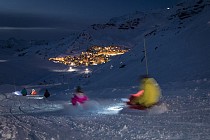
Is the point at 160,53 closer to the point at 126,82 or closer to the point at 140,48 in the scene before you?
the point at 126,82

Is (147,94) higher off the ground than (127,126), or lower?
higher

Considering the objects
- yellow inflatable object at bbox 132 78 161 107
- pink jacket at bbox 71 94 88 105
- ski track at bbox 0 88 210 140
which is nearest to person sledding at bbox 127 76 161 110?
yellow inflatable object at bbox 132 78 161 107

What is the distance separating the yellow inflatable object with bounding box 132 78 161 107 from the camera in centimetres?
1429

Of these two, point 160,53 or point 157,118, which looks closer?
point 157,118

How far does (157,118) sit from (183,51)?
23794mm

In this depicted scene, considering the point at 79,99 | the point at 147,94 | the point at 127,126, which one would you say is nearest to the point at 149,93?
the point at 147,94

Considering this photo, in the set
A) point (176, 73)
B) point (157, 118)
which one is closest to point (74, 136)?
point (157, 118)

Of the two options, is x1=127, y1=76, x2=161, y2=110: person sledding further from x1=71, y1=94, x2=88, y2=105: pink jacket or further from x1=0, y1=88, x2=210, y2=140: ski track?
x1=71, y1=94, x2=88, y2=105: pink jacket

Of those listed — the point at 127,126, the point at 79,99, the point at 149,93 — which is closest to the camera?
the point at 127,126

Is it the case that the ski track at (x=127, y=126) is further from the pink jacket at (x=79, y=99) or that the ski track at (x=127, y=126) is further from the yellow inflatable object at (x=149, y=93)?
the pink jacket at (x=79, y=99)

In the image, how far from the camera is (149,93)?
14.5 m

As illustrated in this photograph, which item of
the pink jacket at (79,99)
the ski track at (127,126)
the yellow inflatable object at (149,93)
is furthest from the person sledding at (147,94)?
the pink jacket at (79,99)

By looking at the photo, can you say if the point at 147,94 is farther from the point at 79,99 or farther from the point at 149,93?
the point at 79,99

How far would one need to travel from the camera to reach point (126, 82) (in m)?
35.4
